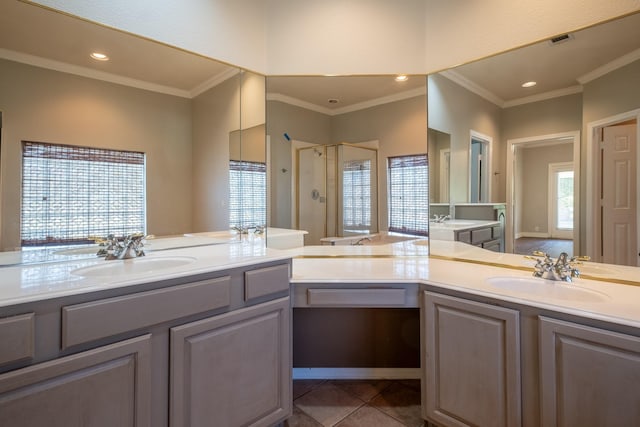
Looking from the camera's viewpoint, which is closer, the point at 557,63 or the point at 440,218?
the point at 557,63

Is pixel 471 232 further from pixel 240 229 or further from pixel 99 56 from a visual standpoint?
pixel 99 56

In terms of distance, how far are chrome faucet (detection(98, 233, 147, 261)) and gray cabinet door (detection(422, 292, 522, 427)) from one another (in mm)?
1480

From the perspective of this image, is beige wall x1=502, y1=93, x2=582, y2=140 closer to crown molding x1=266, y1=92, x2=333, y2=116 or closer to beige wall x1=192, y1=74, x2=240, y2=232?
crown molding x1=266, y1=92, x2=333, y2=116

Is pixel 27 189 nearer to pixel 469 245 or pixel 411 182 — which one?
pixel 411 182

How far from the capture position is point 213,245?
1.92 meters

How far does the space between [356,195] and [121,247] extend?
141 cm

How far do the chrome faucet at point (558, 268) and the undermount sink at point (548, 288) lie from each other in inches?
1.2

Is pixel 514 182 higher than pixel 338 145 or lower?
lower

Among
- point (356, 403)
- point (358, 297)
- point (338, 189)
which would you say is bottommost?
point (356, 403)

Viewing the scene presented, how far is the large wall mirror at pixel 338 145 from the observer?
2.15 m

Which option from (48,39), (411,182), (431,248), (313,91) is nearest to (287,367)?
(431,248)

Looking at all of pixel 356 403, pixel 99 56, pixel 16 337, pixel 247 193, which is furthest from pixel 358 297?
pixel 99 56

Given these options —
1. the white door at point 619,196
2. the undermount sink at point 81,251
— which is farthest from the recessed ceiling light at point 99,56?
the white door at point 619,196

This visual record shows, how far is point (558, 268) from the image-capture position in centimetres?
150
